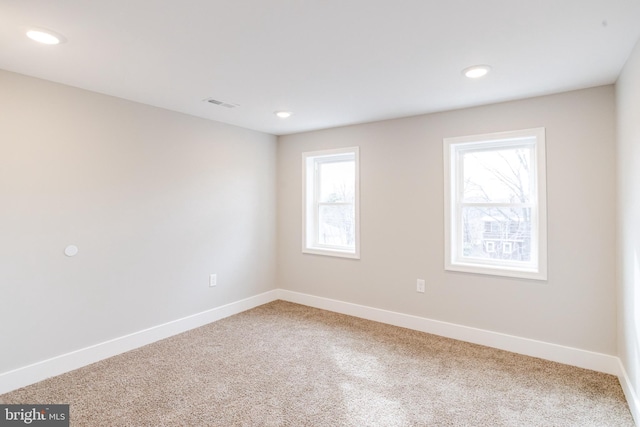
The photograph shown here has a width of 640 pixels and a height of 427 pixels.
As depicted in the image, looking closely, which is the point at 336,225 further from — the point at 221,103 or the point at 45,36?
the point at 45,36

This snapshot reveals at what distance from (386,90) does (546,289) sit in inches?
84.9

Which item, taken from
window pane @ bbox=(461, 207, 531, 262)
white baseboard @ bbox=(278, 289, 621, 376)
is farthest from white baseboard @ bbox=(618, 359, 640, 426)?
window pane @ bbox=(461, 207, 531, 262)

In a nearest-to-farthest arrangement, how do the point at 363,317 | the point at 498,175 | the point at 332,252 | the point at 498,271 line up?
the point at 498,271 → the point at 498,175 → the point at 363,317 → the point at 332,252

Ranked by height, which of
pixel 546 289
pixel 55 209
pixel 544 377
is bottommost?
pixel 544 377

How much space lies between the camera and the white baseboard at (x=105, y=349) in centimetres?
242

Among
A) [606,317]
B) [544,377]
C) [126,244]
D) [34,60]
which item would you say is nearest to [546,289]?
[606,317]

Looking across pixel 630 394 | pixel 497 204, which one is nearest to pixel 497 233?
pixel 497 204

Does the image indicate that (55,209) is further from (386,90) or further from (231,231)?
(386,90)

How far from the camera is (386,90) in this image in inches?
110

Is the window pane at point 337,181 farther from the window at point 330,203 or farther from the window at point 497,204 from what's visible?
the window at point 497,204

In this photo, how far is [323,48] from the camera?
206cm

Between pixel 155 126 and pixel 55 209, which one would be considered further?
pixel 155 126

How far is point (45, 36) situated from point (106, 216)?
57.9 inches

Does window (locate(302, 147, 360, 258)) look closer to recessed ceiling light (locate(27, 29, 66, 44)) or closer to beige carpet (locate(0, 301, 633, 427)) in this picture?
beige carpet (locate(0, 301, 633, 427))
